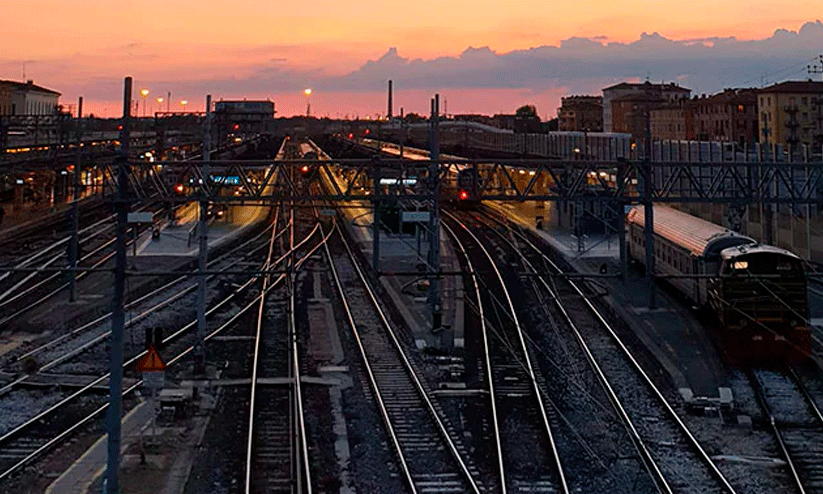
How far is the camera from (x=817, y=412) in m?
16.0

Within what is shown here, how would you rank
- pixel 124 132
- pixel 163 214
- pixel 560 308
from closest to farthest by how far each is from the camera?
pixel 124 132, pixel 560 308, pixel 163 214

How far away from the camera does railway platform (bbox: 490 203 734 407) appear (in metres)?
17.8

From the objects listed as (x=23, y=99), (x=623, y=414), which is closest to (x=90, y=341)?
(x=623, y=414)

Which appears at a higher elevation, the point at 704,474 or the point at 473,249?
the point at 473,249

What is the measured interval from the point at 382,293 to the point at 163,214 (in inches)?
1215

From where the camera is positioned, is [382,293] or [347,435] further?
[382,293]

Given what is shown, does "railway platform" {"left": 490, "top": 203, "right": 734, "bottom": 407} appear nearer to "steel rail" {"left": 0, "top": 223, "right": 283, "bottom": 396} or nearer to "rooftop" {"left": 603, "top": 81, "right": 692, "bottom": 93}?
"steel rail" {"left": 0, "top": 223, "right": 283, "bottom": 396}

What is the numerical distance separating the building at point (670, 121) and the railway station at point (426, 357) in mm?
70381

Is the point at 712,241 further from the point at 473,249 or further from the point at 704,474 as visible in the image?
the point at 473,249

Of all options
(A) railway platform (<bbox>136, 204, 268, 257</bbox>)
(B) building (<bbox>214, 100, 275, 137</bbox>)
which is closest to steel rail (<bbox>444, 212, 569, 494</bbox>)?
(A) railway platform (<bbox>136, 204, 268, 257</bbox>)

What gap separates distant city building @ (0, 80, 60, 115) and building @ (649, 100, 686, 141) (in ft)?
238

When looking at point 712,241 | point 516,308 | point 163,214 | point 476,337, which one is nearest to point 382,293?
point 516,308

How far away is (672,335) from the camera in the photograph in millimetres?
22297

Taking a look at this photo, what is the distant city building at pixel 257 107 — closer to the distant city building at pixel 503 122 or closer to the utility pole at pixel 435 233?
the distant city building at pixel 503 122
